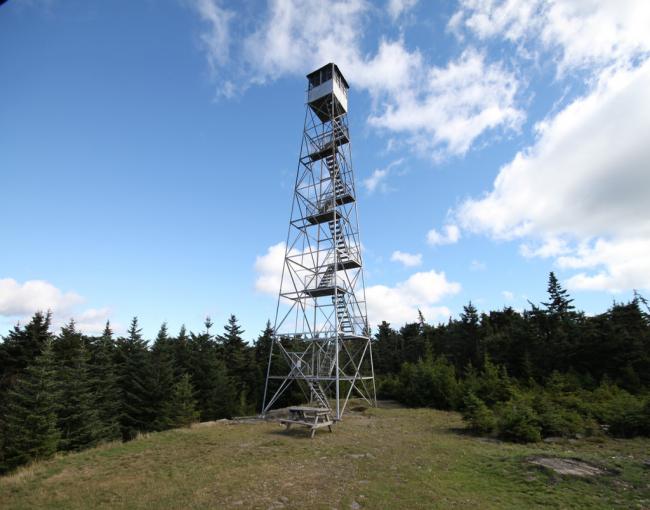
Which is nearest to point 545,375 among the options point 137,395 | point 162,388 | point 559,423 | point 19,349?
point 559,423

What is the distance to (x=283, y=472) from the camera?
28.7ft

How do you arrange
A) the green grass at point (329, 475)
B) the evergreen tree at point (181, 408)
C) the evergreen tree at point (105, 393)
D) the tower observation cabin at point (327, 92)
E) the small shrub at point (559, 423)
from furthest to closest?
the evergreen tree at point (181, 408) → the evergreen tree at point (105, 393) → the tower observation cabin at point (327, 92) → the small shrub at point (559, 423) → the green grass at point (329, 475)

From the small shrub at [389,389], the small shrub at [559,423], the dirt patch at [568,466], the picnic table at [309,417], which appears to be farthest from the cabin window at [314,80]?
the small shrub at [389,389]

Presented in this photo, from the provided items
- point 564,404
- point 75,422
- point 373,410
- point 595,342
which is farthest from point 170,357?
point 595,342

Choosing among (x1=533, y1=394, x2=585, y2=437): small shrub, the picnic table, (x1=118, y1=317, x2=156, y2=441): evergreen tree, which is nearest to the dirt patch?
(x1=533, y1=394, x2=585, y2=437): small shrub

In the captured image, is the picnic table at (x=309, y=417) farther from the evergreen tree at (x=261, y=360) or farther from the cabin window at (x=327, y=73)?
the evergreen tree at (x=261, y=360)

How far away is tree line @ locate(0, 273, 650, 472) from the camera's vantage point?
14.2 metres

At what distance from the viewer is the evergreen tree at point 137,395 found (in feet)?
96.7

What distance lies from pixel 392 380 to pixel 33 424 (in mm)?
24909

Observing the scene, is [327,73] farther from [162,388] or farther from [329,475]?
[162,388]

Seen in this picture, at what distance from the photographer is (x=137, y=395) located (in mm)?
30422

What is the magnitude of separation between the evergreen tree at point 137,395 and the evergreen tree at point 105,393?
0.79 m

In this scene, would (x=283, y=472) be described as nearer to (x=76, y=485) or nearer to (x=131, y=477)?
(x=131, y=477)

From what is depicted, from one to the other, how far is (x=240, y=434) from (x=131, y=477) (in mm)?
5073
